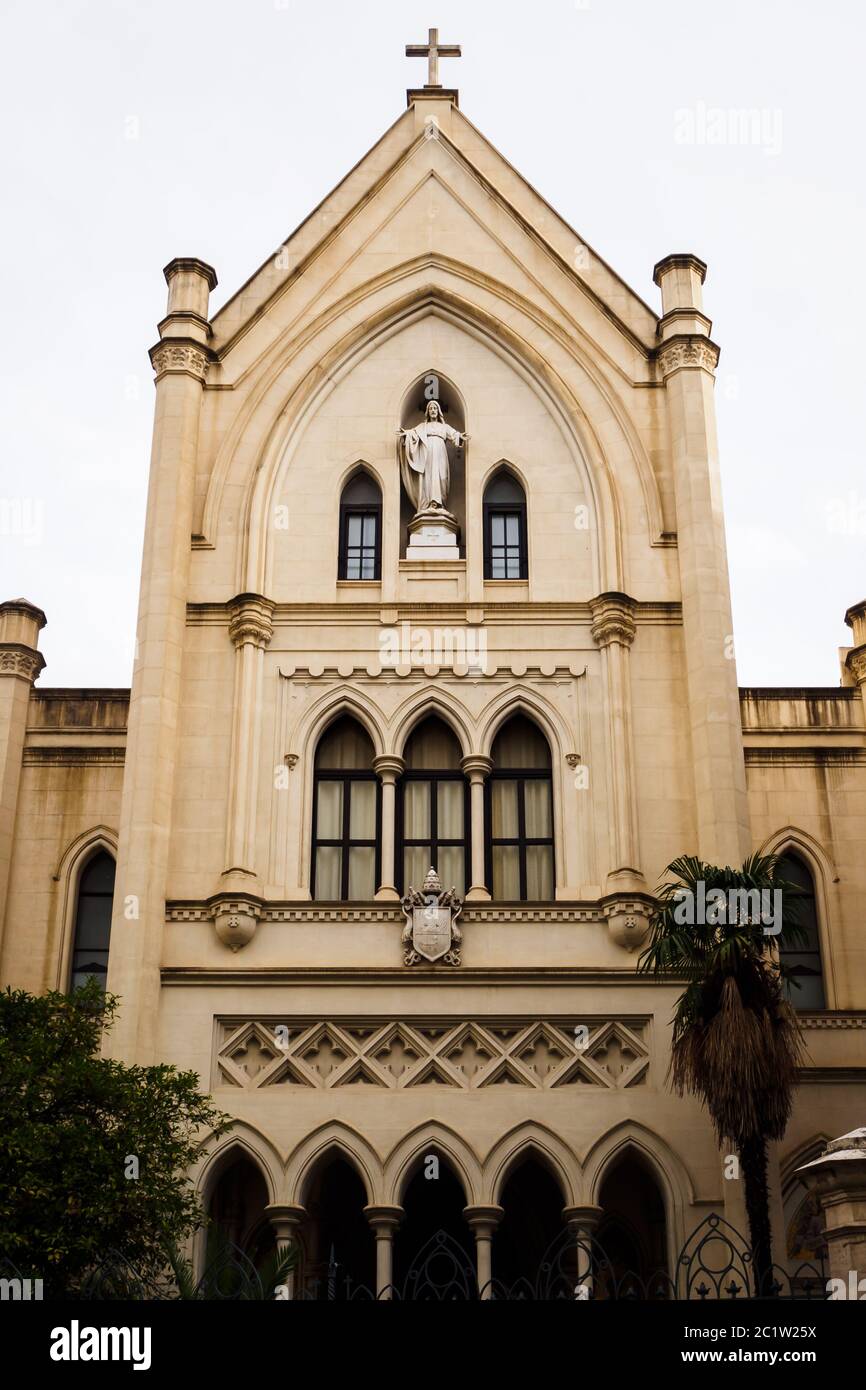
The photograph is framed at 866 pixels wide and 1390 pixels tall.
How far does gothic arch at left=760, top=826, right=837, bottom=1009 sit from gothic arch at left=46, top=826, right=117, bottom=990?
422 inches

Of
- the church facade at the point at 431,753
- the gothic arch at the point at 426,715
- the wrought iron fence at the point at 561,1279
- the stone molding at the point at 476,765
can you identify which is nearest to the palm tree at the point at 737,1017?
the wrought iron fence at the point at 561,1279

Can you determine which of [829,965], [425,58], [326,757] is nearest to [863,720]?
[829,965]

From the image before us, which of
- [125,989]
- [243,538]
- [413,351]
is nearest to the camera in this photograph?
[125,989]

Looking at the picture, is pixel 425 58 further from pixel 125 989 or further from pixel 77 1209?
pixel 77 1209

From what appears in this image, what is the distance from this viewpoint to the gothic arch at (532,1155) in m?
23.7

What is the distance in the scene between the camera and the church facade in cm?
2447

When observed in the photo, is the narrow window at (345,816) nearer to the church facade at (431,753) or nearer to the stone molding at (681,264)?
the church facade at (431,753)

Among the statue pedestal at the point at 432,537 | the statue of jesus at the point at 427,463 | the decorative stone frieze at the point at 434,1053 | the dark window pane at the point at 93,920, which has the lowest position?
the decorative stone frieze at the point at 434,1053

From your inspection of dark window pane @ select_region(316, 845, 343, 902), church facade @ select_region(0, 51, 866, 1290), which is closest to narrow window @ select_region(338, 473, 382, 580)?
church facade @ select_region(0, 51, 866, 1290)

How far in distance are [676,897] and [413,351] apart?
477 inches

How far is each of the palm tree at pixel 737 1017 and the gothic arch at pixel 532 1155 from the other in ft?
7.75

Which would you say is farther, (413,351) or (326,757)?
(413,351)

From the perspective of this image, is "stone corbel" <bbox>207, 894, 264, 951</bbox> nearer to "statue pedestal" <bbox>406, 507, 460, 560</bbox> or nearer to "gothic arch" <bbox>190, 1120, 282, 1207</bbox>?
"gothic arch" <bbox>190, 1120, 282, 1207</bbox>

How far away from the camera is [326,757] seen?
89.9 feet
